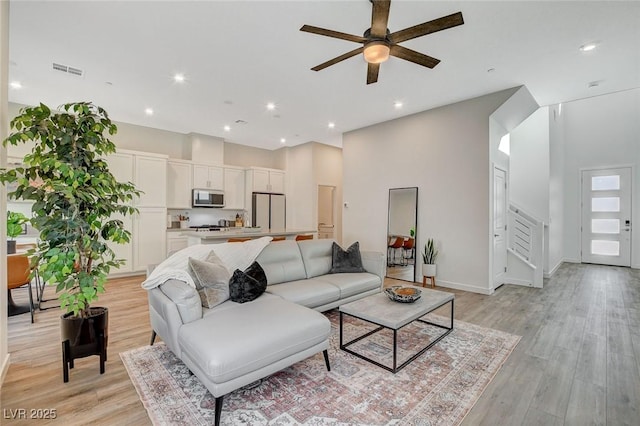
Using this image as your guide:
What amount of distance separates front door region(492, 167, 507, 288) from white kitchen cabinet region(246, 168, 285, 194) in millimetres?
5481

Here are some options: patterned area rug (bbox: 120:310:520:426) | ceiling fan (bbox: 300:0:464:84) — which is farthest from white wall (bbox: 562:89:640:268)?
ceiling fan (bbox: 300:0:464:84)

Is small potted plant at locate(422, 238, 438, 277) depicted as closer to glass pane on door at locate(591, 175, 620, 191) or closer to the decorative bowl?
the decorative bowl

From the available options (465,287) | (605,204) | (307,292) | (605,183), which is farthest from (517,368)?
(605,183)

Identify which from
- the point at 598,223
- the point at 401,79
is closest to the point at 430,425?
the point at 401,79

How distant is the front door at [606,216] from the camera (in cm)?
708

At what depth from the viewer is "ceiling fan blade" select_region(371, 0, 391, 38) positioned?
2.09 m

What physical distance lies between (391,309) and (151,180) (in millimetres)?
5617

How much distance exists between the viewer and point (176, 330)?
2.14 meters

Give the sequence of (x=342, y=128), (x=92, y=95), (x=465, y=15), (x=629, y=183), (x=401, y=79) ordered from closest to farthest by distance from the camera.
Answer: (x=465, y=15) → (x=401, y=79) → (x=92, y=95) → (x=342, y=128) → (x=629, y=183)

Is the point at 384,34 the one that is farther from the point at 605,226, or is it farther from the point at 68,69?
the point at 605,226

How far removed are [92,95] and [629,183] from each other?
11.7 m

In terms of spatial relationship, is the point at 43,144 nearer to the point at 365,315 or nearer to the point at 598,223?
the point at 365,315

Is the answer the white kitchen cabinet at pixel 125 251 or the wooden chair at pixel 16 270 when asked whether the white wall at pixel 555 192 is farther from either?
the wooden chair at pixel 16 270

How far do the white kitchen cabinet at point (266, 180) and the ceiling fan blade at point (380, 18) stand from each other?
5.77m
